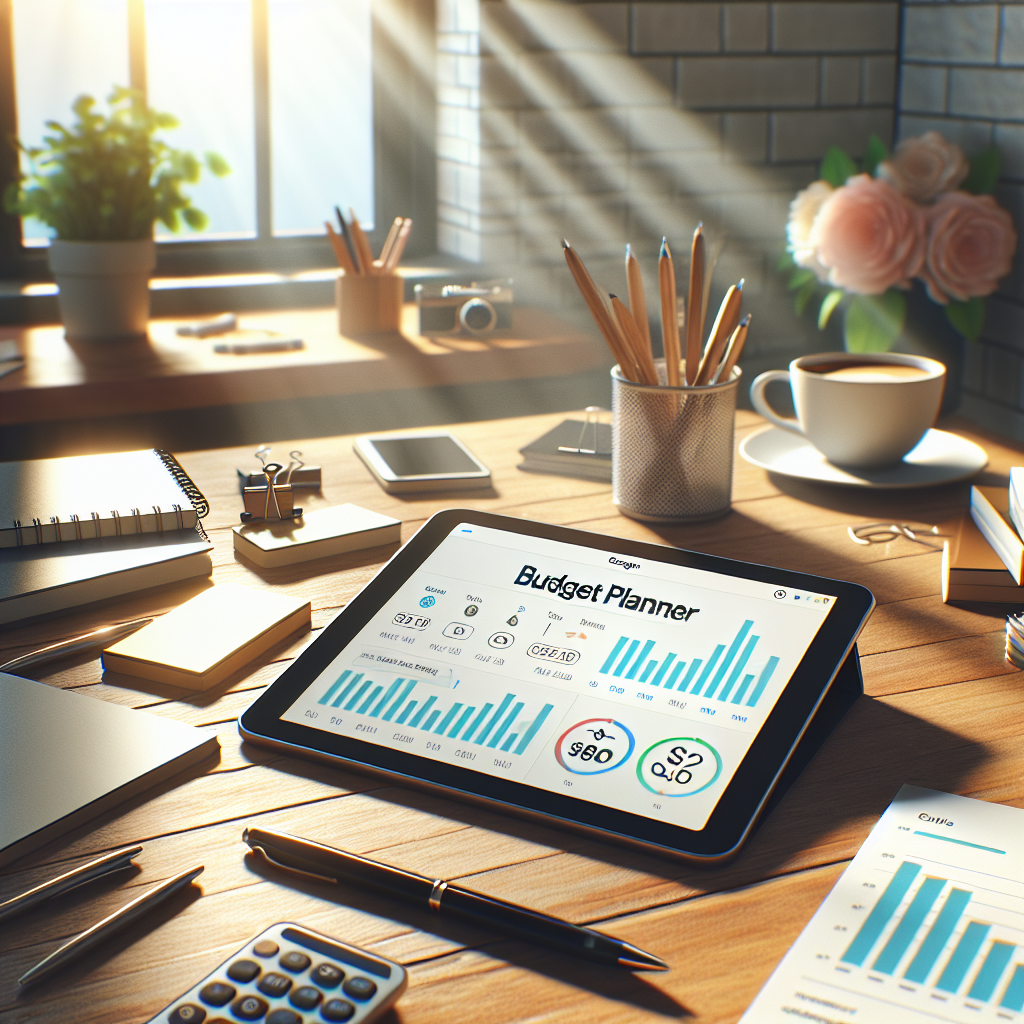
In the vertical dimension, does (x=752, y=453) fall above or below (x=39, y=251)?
below

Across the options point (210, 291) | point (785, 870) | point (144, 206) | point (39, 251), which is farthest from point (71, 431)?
point (785, 870)

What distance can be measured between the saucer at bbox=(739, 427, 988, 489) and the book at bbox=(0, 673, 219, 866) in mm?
636

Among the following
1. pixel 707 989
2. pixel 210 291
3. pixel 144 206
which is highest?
pixel 144 206

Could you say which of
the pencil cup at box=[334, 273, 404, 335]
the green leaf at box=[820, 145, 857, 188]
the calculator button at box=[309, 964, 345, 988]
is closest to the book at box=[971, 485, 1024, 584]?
the calculator button at box=[309, 964, 345, 988]

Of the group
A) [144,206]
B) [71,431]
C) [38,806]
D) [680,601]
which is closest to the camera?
[38,806]

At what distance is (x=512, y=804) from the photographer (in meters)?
0.54

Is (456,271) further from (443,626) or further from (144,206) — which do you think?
(443,626)

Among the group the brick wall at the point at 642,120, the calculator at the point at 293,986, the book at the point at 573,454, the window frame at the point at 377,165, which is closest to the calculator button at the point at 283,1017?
the calculator at the point at 293,986

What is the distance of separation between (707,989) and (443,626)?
11.3 inches

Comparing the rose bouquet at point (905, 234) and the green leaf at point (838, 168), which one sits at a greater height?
the green leaf at point (838, 168)

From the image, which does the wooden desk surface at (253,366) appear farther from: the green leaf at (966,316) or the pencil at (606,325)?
the pencil at (606,325)

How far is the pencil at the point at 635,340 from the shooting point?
876 mm

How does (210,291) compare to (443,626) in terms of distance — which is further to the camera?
(210,291)

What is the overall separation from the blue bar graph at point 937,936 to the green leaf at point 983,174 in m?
1.48
